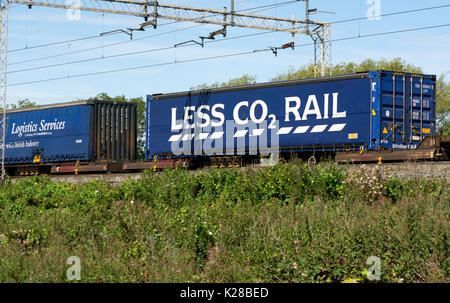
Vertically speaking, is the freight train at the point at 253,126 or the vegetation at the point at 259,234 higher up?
the freight train at the point at 253,126

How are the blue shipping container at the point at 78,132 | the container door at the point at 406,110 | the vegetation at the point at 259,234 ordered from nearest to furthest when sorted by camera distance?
the vegetation at the point at 259,234 → the container door at the point at 406,110 → the blue shipping container at the point at 78,132

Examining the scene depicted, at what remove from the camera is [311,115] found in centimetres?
2105

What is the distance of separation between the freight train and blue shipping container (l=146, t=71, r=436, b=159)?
4 centimetres

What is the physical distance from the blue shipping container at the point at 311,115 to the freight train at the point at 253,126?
4cm

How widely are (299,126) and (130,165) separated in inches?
354

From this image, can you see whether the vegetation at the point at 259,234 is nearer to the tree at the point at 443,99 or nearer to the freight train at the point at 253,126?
the freight train at the point at 253,126

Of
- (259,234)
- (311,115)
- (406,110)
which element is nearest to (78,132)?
(311,115)

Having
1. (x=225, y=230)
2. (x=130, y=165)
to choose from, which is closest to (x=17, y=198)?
(x=130, y=165)

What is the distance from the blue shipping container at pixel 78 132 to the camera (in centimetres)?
2734

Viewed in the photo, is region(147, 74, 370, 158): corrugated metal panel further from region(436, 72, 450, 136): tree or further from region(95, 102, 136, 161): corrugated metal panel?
region(436, 72, 450, 136): tree

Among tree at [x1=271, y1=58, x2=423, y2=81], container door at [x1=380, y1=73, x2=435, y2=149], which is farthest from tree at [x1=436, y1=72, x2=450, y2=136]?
container door at [x1=380, y1=73, x2=435, y2=149]

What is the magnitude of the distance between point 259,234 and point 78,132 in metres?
19.0

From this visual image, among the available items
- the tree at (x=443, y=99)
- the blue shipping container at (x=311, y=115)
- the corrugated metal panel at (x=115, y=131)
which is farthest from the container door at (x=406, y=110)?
the tree at (x=443, y=99)
